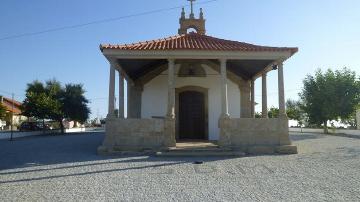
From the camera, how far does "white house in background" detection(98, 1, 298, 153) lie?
11.6 meters

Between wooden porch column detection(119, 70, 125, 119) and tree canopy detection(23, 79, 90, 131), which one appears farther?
tree canopy detection(23, 79, 90, 131)

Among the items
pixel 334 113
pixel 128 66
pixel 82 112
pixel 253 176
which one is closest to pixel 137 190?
pixel 253 176

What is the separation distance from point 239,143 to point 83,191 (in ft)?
21.9

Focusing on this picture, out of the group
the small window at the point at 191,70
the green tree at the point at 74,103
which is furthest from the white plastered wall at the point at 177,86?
the green tree at the point at 74,103

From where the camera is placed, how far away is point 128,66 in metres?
14.3

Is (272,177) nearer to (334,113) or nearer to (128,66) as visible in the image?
(128,66)

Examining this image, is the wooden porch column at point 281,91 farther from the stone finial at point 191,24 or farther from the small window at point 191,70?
the stone finial at point 191,24

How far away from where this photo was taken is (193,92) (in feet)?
51.6

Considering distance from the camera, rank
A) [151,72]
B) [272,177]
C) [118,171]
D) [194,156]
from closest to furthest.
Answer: [272,177] < [118,171] < [194,156] < [151,72]

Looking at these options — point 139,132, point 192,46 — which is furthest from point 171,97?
point 192,46

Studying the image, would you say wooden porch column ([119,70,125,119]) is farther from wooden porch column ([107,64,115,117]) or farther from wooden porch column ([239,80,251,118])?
wooden porch column ([239,80,251,118])

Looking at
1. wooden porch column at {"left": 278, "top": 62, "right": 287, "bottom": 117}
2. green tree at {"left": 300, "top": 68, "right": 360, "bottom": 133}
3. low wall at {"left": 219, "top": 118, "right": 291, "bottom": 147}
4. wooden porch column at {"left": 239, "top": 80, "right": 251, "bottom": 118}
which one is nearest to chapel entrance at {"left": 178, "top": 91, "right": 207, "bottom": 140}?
wooden porch column at {"left": 239, "top": 80, "right": 251, "bottom": 118}

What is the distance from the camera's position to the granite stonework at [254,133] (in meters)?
11.7

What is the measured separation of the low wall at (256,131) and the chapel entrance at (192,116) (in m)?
3.70
